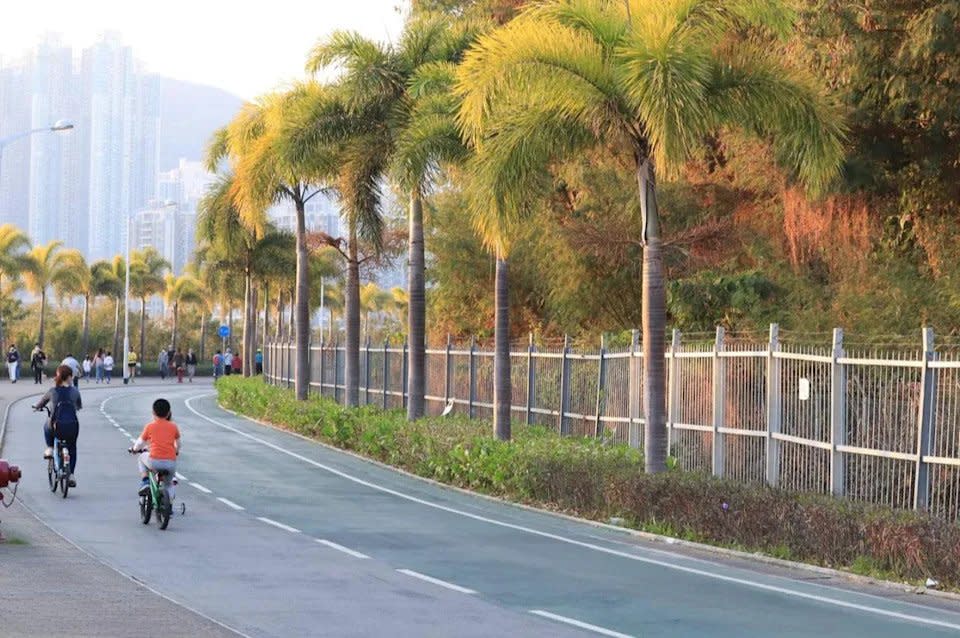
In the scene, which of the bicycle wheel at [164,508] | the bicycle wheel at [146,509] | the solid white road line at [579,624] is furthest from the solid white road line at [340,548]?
the solid white road line at [579,624]

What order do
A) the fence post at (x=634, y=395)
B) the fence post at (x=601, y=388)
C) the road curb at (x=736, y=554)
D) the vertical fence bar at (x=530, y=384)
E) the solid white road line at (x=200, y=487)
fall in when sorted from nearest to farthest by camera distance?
1. the road curb at (x=736, y=554)
2. the solid white road line at (x=200, y=487)
3. the fence post at (x=634, y=395)
4. the fence post at (x=601, y=388)
5. the vertical fence bar at (x=530, y=384)

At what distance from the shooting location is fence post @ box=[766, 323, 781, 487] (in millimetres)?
20375

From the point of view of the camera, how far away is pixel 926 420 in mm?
16391

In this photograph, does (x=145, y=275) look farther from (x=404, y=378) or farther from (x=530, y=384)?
(x=530, y=384)

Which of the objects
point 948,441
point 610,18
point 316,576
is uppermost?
point 610,18

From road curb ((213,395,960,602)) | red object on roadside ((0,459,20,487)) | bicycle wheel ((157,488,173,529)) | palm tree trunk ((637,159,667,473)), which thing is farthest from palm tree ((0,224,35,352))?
red object on roadside ((0,459,20,487))

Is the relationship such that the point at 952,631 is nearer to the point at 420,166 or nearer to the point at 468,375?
the point at 420,166

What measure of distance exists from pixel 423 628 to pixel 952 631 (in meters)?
4.23

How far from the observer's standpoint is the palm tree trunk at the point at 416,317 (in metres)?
32.6

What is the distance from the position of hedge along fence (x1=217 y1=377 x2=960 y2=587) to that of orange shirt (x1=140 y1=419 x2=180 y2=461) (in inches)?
223

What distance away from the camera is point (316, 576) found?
1487 cm

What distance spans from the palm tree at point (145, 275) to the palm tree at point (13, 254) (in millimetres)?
17143

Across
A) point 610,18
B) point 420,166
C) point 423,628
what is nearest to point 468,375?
point 420,166

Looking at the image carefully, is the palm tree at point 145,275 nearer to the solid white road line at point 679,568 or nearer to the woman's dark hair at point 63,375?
the woman's dark hair at point 63,375
